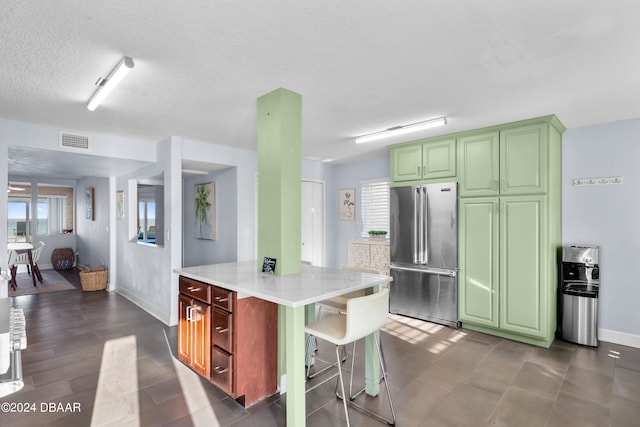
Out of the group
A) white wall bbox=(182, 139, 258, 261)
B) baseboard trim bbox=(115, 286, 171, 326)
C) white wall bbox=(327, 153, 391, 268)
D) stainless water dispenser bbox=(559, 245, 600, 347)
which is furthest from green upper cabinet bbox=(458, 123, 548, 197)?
baseboard trim bbox=(115, 286, 171, 326)

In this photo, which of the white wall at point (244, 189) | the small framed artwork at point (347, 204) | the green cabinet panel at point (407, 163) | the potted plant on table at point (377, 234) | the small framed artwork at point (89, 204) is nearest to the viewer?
the green cabinet panel at point (407, 163)

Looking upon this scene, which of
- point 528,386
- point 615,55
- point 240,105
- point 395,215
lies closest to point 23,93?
point 240,105

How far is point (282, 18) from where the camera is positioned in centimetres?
180

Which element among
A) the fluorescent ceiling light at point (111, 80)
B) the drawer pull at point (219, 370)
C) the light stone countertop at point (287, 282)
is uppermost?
the fluorescent ceiling light at point (111, 80)

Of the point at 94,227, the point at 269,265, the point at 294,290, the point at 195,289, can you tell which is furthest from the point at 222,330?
the point at 94,227

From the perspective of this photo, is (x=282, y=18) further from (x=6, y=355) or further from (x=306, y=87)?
(x=6, y=355)

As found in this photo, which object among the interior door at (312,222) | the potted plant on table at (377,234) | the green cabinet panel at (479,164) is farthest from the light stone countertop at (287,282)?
the interior door at (312,222)

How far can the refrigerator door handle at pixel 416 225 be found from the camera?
437cm

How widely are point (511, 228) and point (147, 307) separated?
16.4ft

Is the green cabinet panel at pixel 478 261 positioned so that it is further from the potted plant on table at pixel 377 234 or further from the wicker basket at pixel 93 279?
the wicker basket at pixel 93 279

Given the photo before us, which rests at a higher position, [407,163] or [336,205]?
[407,163]

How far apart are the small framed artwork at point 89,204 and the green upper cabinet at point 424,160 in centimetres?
655

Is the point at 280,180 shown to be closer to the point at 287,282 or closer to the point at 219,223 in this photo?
the point at 287,282

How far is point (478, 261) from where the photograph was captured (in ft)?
13.0
